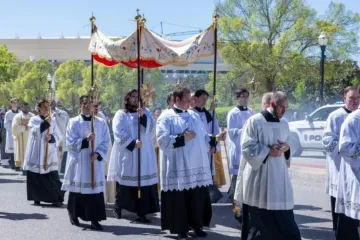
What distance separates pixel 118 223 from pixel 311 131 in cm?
1194

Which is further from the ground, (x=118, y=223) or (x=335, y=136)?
(x=335, y=136)

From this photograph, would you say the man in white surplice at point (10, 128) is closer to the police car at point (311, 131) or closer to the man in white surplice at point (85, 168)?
the police car at point (311, 131)

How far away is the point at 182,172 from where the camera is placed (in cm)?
798

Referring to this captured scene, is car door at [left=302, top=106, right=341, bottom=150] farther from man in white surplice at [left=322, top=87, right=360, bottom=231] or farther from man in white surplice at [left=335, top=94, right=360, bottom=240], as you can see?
man in white surplice at [left=335, top=94, right=360, bottom=240]

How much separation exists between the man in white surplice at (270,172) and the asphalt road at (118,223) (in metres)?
1.63

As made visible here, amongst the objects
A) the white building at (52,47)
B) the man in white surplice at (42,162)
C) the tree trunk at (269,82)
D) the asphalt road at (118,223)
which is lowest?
the asphalt road at (118,223)

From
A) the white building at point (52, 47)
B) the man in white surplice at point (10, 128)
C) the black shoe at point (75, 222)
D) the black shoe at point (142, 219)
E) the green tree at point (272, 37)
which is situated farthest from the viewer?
the white building at point (52, 47)

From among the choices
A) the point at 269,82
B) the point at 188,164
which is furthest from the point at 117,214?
the point at 269,82

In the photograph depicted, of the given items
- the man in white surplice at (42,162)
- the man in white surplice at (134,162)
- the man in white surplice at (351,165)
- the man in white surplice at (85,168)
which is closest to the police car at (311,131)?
the man in white surplice at (42,162)

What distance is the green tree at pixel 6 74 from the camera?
50.6 m

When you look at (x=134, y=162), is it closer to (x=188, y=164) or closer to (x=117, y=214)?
(x=117, y=214)

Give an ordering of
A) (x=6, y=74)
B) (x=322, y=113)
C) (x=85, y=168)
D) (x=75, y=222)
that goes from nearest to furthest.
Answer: (x=85, y=168) → (x=75, y=222) → (x=322, y=113) → (x=6, y=74)

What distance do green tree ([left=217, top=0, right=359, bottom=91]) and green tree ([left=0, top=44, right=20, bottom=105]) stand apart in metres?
23.7

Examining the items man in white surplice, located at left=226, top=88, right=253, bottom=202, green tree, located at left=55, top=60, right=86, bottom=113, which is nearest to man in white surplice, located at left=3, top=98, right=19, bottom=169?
man in white surplice, located at left=226, top=88, right=253, bottom=202
